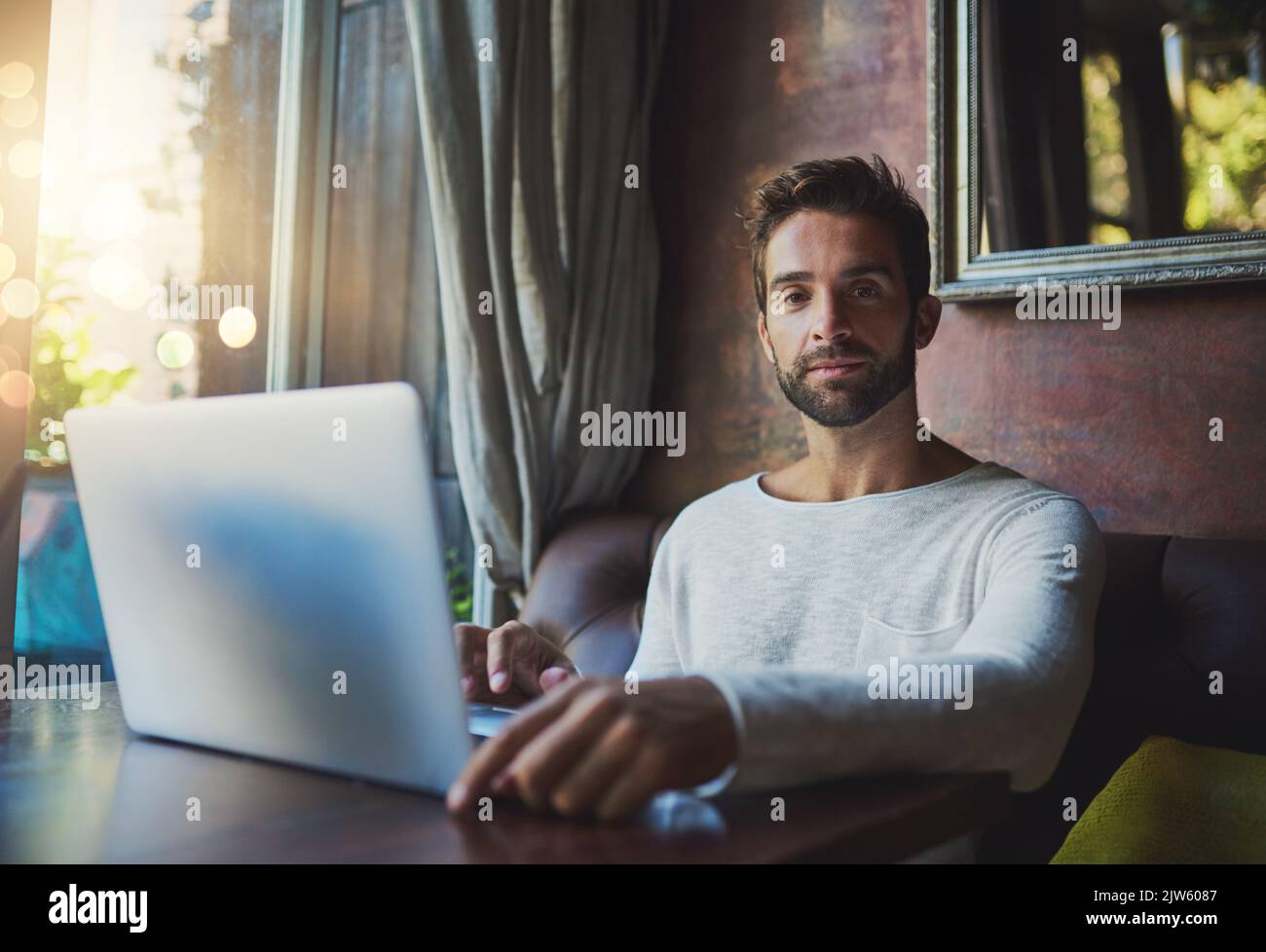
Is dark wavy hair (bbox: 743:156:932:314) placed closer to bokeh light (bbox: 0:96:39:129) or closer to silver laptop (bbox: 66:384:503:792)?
silver laptop (bbox: 66:384:503:792)

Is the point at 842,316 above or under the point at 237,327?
under

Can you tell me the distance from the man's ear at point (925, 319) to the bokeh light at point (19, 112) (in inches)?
56.0

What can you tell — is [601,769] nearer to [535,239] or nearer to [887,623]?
[887,623]

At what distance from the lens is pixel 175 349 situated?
202 cm

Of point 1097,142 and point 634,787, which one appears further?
point 1097,142

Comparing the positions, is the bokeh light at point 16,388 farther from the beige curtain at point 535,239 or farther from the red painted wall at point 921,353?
the red painted wall at point 921,353

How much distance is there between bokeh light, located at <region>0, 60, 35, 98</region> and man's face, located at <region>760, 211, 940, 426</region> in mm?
1211

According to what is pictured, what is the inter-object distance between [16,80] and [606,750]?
1.58 metres

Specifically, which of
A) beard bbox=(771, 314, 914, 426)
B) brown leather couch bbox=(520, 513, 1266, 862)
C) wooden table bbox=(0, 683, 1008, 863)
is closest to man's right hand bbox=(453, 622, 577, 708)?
wooden table bbox=(0, 683, 1008, 863)

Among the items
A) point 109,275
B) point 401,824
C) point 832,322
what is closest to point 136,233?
point 109,275

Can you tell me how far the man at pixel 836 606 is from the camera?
64 cm

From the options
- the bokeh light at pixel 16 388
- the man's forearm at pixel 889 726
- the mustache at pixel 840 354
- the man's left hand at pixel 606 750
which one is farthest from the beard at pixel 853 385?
the bokeh light at pixel 16 388

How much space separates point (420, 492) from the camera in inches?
26.1

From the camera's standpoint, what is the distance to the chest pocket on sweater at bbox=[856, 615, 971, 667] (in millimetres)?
1275
